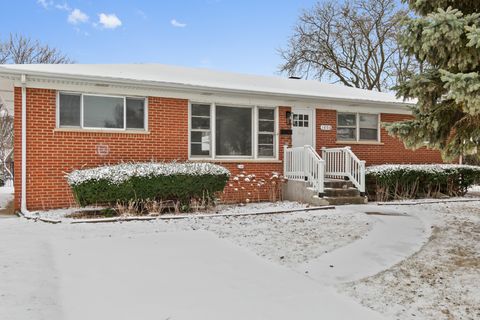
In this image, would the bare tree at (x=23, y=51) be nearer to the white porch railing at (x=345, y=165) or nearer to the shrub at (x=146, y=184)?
the shrub at (x=146, y=184)

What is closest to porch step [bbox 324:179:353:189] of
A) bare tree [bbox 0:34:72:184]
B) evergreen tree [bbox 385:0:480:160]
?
evergreen tree [bbox 385:0:480:160]

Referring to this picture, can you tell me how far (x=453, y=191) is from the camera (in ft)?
40.4

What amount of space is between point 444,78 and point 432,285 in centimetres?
249

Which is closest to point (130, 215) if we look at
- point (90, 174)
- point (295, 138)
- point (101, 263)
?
point (90, 174)

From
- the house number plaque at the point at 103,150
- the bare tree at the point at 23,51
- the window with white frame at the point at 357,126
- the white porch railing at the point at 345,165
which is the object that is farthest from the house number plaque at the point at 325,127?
the bare tree at the point at 23,51

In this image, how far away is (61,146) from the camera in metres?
9.22

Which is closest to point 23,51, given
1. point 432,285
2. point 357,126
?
point 357,126

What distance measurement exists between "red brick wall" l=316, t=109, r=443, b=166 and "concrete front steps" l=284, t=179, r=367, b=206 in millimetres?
1906

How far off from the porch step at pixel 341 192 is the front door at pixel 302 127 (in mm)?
2197

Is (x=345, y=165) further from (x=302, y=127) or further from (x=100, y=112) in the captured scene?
(x=100, y=112)

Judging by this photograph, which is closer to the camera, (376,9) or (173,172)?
(173,172)

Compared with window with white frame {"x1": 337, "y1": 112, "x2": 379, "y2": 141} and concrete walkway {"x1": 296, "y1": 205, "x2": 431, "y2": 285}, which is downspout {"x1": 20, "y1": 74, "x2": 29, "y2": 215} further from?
window with white frame {"x1": 337, "y1": 112, "x2": 379, "y2": 141}

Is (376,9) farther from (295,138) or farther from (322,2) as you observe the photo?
(295,138)

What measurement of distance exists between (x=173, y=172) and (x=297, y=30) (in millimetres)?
24847
